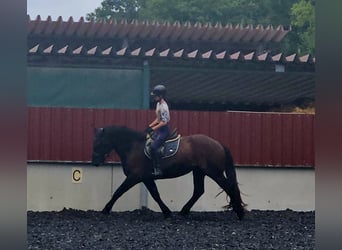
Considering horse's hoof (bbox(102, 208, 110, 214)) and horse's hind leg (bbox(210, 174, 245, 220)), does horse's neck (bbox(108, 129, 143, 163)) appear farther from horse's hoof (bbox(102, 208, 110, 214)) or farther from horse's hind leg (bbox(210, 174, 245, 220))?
horse's hind leg (bbox(210, 174, 245, 220))

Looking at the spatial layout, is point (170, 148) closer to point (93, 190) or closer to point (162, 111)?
point (162, 111)

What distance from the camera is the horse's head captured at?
422 inches

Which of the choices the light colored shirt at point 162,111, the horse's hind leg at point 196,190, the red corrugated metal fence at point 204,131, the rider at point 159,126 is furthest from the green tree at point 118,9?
the light colored shirt at point 162,111

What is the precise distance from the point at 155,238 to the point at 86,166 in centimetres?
421

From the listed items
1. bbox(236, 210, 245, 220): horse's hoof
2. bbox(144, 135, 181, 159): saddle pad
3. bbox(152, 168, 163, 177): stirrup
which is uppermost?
bbox(144, 135, 181, 159): saddle pad

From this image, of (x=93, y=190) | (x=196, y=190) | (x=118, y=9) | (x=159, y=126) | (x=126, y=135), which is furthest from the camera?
(x=118, y=9)

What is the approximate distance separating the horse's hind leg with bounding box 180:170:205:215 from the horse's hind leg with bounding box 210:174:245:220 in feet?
1.40

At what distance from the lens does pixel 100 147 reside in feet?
35.3

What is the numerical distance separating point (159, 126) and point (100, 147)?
1012 mm

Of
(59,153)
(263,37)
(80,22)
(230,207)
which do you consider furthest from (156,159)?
(263,37)

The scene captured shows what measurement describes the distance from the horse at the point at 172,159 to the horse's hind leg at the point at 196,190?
237 mm

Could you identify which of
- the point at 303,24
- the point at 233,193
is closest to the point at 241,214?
the point at 233,193

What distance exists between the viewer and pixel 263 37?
603 inches

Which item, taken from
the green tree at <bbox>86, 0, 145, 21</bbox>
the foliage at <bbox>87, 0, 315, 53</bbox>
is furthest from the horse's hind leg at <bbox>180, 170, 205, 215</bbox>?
the green tree at <bbox>86, 0, 145, 21</bbox>
